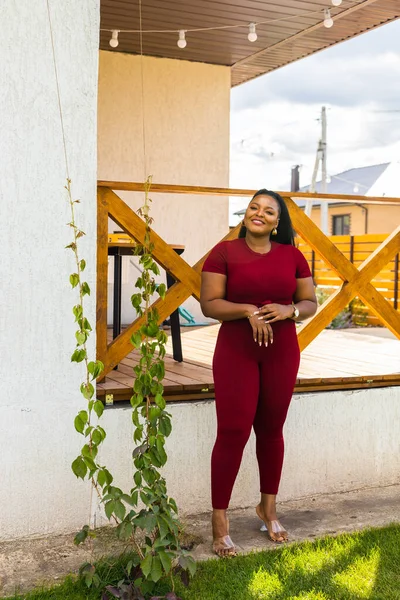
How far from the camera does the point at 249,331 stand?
11.7 feet

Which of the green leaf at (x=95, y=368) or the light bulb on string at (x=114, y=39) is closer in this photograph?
the green leaf at (x=95, y=368)

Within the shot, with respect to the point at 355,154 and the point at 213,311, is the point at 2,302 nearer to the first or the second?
the point at 213,311

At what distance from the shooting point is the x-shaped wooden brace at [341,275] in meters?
4.61

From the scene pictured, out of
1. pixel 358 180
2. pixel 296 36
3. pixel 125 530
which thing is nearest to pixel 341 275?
pixel 125 530

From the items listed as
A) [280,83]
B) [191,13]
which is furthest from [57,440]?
[280,83]

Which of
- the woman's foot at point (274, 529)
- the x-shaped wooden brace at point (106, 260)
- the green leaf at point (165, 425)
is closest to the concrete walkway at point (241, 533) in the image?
the woman's foot at point (274, 529)

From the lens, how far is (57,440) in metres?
3.78

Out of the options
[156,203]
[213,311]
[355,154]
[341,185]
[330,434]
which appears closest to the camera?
[213,311]

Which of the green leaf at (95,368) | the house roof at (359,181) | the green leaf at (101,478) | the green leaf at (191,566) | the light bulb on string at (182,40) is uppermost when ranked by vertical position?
the house roof at (359,181)

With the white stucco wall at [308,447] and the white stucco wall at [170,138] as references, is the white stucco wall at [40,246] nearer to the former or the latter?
the white stucco wall at [308,447]

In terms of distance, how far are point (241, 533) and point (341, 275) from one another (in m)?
1.66

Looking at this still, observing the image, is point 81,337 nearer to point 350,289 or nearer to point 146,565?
point 146,565

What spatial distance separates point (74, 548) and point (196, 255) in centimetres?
448

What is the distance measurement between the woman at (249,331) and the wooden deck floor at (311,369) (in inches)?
24.6
